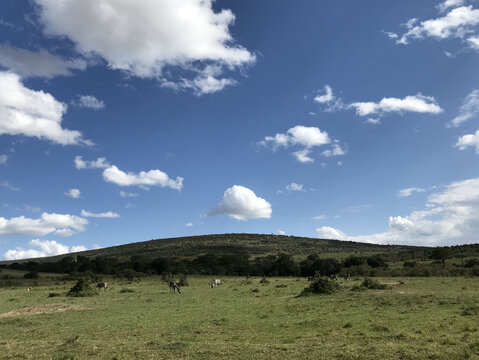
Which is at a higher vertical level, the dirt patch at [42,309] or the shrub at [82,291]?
the shrub at [82,291]

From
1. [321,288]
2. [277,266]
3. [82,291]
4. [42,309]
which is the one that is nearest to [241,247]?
[277,266]

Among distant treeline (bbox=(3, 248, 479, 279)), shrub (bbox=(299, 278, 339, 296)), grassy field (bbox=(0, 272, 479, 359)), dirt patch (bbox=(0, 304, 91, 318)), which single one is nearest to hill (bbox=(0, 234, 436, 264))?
distant treeline (bbox=(3, 248, 479, 279))

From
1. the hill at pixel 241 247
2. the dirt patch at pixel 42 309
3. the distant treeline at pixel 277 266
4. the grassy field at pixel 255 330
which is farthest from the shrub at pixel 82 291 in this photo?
the hill at pixel 241 247

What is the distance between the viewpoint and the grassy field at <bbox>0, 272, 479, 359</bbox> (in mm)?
13867

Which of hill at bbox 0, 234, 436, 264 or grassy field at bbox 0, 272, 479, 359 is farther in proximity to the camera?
hill at bbox 0, 234, 436, 264

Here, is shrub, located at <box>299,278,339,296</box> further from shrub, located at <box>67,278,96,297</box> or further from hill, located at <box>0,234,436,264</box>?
hill, located at <box>0,234,436,264</box>

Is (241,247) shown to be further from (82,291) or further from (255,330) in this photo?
(255,330)

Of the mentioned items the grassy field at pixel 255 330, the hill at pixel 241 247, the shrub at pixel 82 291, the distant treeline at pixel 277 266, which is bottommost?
the grassy field at pixel 255 330

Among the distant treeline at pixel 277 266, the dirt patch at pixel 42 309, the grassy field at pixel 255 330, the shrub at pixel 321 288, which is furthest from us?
the distant treeline at pixel 277 266

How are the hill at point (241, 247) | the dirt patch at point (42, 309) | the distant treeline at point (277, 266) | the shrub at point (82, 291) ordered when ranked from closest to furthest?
Answer: 1. the dirt patch at point (42, 309)
2. the shrub at point (82, 291)
3. the distant treeline at point (277, 266)
4. the hill at point (241, 247)

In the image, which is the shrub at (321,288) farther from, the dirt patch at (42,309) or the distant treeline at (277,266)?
the distant treeline at (277,266)

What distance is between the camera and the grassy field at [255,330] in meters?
13.9

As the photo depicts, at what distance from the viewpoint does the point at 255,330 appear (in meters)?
19.1

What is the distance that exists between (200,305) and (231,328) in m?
11.3
